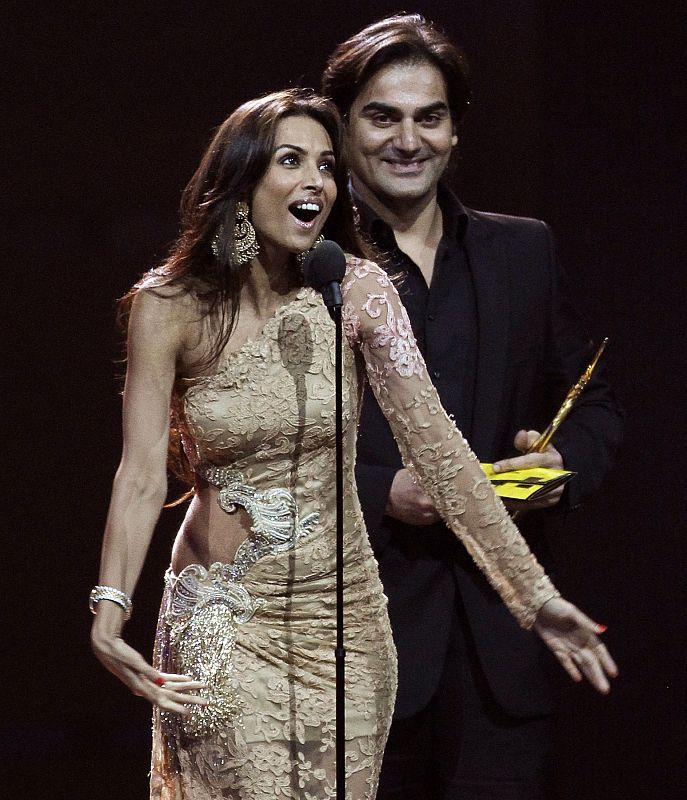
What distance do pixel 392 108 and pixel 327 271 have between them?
86 cm

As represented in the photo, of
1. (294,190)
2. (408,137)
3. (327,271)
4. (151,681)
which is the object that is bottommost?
(151,681)

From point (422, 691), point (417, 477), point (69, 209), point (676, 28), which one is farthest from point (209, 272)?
point (676, 28)

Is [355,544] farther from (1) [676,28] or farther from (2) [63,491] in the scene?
(1) [676,28]

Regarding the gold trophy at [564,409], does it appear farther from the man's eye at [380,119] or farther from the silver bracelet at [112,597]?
the silver bracelet at [112,597]

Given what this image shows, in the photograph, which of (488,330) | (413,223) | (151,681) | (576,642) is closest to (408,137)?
(413,223)

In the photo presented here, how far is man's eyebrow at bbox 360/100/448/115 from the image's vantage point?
2.63m

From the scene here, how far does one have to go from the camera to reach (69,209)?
3.23 metres

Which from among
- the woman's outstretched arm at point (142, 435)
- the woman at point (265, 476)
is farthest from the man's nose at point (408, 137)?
the woman's outstretched arm at point (142, 435)

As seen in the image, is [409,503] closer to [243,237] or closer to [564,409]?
[564,409]

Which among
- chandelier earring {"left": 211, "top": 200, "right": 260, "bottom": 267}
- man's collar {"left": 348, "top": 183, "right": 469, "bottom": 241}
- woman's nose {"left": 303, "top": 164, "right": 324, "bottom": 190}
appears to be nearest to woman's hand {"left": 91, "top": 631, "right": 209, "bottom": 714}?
chandelier earring {"left": 211, "top": 200, "right": 260, "bottom": 267}

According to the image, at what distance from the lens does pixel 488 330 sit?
2.58 meters

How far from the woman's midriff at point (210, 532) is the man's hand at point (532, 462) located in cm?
53

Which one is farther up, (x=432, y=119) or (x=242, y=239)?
(x=432, y=119)

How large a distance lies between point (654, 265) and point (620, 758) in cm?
122
